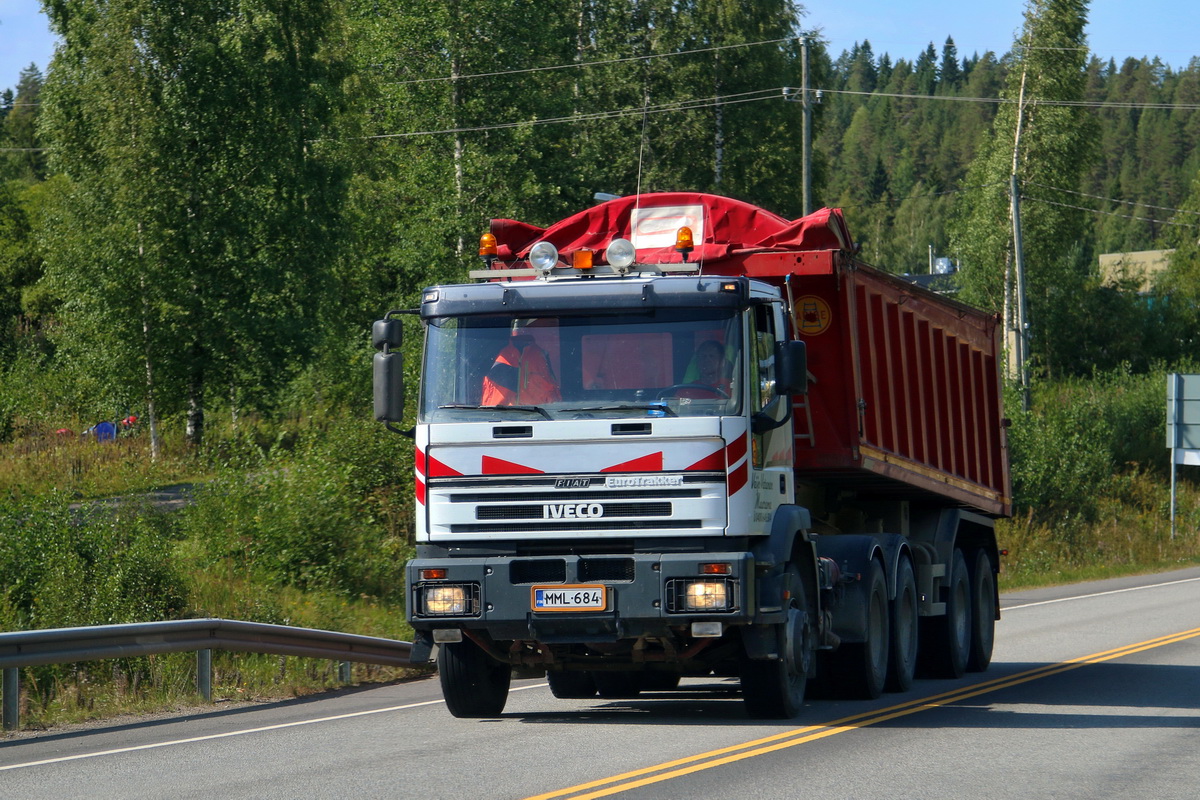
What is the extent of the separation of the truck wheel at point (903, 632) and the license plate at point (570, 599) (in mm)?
4210

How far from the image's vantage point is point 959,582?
15.4 meters

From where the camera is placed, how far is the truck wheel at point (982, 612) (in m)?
15.5

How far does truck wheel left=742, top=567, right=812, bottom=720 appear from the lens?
1023cm

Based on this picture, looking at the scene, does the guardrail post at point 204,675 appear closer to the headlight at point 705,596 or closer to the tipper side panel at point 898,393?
the headlight at point 705,596

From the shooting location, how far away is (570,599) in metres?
9.69

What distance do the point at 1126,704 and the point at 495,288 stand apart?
6073mm

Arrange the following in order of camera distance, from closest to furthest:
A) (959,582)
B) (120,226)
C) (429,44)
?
(959,582) < (120,226) < (429,44)

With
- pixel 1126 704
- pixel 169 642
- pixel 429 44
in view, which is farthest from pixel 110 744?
pixel 429 44

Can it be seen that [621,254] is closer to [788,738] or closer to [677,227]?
[677,227]

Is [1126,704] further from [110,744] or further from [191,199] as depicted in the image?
[191,199]

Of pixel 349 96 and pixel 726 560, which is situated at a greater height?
pixel 349 96

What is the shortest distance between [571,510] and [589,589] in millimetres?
515

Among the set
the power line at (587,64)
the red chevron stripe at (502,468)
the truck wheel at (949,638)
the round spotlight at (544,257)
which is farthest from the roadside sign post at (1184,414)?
the red chevron stripe at (502,468)

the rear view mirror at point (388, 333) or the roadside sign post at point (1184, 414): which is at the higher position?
the rear view mirror at point (388, 333)
